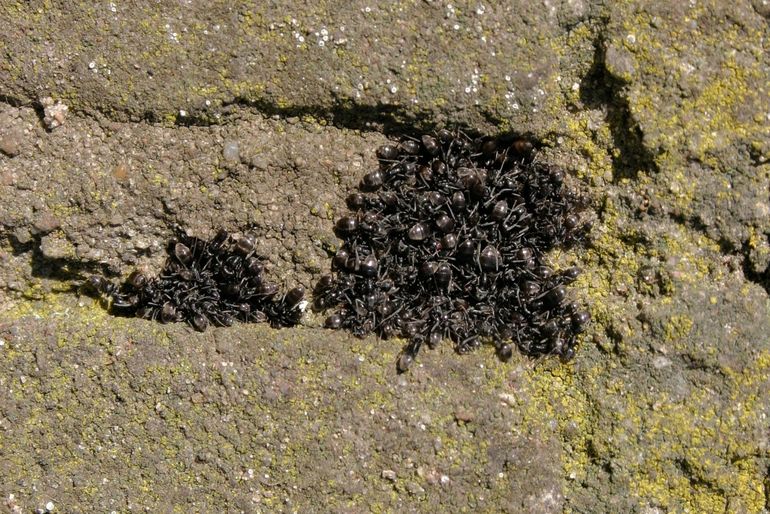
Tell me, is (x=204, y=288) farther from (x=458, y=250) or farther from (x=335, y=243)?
(x=458, y=250)

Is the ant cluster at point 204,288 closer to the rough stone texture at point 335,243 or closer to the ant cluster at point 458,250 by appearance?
the rough stone texture at point 335,243

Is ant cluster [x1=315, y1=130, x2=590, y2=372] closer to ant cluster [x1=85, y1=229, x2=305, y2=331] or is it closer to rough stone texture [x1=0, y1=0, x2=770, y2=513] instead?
rough stone texture [x1=0, y1=0, x2=770, y2=513]

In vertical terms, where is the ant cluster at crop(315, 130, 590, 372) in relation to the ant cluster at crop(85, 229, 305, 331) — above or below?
above

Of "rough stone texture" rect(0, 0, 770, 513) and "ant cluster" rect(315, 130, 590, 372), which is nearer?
"rough stone texture" rect(0, 0, 770, 513)

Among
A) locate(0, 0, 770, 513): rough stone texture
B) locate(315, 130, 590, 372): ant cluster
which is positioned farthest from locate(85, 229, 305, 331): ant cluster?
locate(315, 130, 590, 372): ant cluster

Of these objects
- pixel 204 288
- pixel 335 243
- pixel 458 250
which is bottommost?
pixel 204 288

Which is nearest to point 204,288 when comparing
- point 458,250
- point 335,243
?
point 335,243

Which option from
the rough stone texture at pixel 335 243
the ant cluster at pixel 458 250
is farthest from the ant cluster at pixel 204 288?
the ant cluster at pixel 458 250

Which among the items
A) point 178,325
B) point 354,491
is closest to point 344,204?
point 178,325
